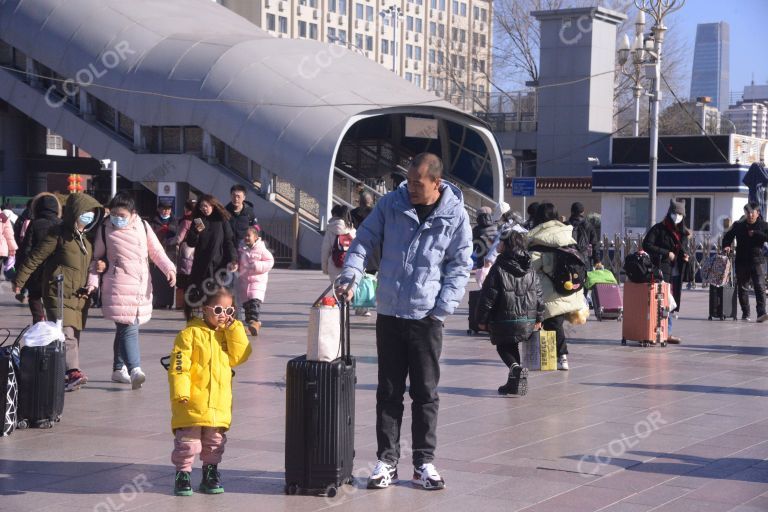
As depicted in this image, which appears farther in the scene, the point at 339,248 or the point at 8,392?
the point at 339,248

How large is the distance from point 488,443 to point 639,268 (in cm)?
681

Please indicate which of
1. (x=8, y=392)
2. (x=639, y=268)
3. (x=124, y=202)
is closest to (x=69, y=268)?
(x=124, y=202)

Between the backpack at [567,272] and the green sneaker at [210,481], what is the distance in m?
5.61

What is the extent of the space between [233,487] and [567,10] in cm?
4235

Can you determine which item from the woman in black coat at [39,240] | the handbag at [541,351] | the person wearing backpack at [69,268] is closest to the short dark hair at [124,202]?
the person wearing backpack at [69,268]

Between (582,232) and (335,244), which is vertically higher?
(582,232)

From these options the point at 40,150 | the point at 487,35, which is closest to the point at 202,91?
the point at 40,150

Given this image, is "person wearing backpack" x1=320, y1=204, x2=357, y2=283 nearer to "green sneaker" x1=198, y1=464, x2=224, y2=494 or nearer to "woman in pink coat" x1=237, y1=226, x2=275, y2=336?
"woman in pink coat" x1=237, y1=226, x2=275, y2=336

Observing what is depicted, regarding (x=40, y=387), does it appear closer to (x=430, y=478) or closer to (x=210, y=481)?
(x=210, y=481)

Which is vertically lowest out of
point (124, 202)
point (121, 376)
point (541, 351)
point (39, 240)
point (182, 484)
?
point (182, 484)

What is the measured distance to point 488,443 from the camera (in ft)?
25.8

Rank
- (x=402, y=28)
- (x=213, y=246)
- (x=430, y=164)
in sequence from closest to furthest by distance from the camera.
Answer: (x=430, y=164) < (x=213, y=246) < (x=402, y=28)

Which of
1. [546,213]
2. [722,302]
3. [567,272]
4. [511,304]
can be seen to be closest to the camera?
[511,304]

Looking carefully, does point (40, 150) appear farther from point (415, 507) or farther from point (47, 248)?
point (415, 507)
